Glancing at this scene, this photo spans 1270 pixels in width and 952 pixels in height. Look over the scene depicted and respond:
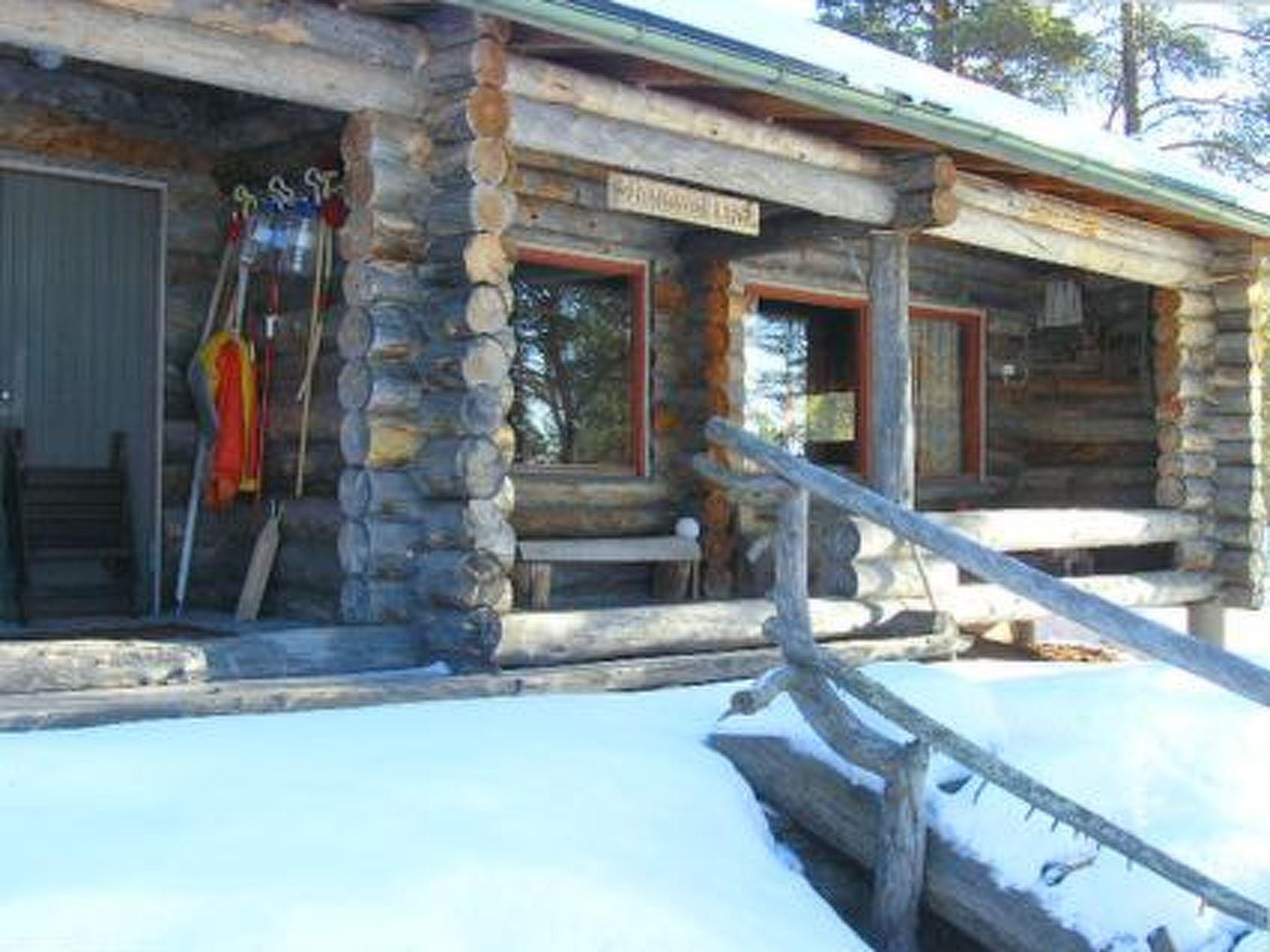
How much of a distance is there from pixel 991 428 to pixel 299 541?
23.9 ft

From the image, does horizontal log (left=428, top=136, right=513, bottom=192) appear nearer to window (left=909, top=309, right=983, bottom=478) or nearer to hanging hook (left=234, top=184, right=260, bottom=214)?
hanging hook (left=234, top=184, right=260, bottom=214)

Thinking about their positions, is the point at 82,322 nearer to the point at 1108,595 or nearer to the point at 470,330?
the point at 470,330

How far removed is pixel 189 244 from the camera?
28.8 feet

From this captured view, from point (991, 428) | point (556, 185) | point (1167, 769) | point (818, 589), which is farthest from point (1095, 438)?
point (1167, 769)

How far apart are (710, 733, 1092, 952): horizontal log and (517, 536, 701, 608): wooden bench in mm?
3156

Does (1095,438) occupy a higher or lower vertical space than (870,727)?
higher

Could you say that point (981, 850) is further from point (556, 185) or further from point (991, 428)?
point (991, 428)

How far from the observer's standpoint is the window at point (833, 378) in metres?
11.8

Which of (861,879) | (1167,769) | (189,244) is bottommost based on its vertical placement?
(861,879)

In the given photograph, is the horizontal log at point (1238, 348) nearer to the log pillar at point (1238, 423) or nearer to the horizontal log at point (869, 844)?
the log pillar at point (1238, 423)

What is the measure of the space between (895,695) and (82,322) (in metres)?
5.38

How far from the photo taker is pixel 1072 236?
34.8 feet

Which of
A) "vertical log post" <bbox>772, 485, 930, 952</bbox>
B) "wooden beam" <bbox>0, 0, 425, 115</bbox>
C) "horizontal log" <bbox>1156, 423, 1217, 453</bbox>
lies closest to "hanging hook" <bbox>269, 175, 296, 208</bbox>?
"wooden beam" <bbox>0, 0, 425, 115</bbox>

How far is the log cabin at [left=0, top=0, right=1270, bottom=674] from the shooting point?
6.86 m
